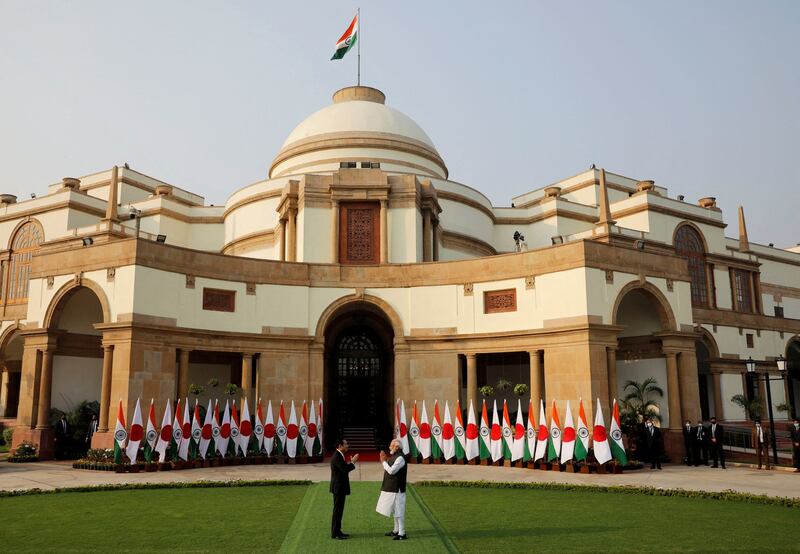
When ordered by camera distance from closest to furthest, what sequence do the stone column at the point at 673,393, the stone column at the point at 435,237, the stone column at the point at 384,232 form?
the stone column at the point at 673,393 < the stone column at the point at 384,232 < the stone column at the point at 435,237

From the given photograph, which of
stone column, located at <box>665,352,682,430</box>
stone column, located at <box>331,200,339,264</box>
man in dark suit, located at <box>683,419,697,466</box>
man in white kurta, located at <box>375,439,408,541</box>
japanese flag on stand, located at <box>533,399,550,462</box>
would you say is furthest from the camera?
stone column, located at <box>331,200,339,264</box>

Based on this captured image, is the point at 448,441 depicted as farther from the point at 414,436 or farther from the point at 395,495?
the point at 395,495

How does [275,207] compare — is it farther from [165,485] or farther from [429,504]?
[429,504]

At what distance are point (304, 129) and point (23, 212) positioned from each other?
18.6m

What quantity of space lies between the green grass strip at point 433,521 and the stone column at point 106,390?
12.7 m

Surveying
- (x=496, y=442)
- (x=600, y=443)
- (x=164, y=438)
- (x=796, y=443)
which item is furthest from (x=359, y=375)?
(x=796, y=443)

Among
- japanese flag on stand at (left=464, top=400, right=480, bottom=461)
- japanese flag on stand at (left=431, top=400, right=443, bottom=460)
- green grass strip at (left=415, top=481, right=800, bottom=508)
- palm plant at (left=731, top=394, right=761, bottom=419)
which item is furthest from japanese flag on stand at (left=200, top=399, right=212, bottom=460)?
palm plant at (left=731, top=394, right=761, bottom=419)

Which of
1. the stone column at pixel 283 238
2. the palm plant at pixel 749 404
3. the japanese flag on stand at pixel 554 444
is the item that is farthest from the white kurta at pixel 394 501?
the palm plant at pixel 749 404

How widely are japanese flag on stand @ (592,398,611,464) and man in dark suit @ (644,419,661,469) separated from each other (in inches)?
89.8

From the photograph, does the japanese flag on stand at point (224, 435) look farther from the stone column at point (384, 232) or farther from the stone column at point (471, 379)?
the stone column at point (384, 232)

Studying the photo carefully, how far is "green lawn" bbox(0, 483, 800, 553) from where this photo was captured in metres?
11.6

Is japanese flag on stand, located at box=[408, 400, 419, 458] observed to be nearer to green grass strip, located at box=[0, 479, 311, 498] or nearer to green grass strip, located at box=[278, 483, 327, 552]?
green grass strip, located at box=[0, 479, 311, 498]

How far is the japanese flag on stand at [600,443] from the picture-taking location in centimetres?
2305

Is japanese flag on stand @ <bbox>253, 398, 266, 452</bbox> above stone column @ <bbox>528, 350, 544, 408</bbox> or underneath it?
underneath
